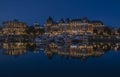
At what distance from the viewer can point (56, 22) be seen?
309 feet

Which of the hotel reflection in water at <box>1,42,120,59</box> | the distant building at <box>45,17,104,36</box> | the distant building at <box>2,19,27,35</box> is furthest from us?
the distant building at <box>2,19,27,35</box>

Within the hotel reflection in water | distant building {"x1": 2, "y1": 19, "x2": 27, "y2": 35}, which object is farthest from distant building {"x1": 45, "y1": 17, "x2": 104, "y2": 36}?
the hotel reflection in water

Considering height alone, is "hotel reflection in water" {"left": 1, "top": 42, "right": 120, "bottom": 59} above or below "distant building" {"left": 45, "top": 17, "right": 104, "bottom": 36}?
below

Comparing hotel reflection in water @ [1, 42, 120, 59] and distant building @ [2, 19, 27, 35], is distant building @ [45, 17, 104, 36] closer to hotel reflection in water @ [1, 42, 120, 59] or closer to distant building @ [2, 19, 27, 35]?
distant building @ [2, 19, 27, 35]

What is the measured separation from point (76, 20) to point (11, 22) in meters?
21.3

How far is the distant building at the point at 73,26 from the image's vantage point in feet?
274

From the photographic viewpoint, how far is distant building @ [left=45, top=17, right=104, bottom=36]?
274 ft

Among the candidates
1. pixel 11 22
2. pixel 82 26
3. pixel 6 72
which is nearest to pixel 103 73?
pixel 6 72

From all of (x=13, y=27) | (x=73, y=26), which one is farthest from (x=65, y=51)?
(x=13, y=27)

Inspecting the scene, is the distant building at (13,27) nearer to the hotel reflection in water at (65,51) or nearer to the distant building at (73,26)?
the distant building at (73,26)

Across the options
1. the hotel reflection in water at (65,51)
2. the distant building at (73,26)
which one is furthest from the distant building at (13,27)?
the hotel reflection in water at (65,51)

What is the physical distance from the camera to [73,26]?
84688 mm

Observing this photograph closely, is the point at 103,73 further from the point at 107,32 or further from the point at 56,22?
the point at 56,22

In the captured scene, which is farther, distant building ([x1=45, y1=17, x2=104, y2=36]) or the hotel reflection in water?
distant building ([x1=45, y1=17, x2=104, y2=36])
